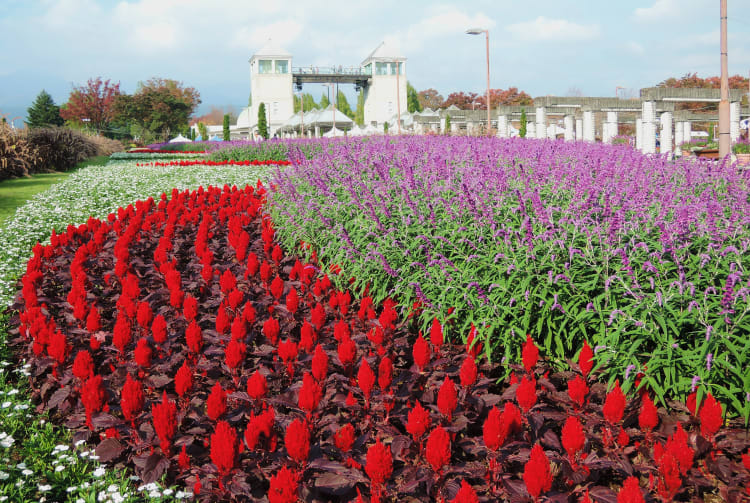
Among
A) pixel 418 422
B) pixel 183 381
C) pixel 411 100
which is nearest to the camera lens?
pixel 418 422

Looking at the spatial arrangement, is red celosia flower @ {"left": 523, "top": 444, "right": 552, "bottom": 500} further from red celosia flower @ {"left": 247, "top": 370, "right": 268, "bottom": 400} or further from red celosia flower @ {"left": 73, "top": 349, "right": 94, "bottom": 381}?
red celosia flower @ {"left": 73, "top": 349, "right": 94, "bottom": 381}

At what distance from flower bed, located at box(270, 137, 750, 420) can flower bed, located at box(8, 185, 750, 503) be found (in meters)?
0.25

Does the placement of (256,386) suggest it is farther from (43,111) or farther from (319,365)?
(43,111)

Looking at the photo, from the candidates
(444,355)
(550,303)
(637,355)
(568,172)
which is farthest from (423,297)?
(568,172)

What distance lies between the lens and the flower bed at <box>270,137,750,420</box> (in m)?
2.88

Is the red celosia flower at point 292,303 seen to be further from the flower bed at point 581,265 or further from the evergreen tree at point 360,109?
the evergreen tree at point 360,109

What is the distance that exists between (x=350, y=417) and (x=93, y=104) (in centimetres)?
6505

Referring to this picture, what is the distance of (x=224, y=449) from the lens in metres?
2.14

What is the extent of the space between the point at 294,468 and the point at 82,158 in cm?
2710

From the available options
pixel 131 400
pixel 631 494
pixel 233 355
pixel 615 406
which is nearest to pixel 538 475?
pixel 631 494

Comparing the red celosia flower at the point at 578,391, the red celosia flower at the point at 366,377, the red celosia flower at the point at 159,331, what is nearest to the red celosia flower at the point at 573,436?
the red celosia flower at the point at 578,391

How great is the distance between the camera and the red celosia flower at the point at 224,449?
7.04 ft

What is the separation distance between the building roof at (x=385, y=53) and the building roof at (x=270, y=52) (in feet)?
35.4

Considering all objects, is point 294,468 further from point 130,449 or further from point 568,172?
point 568,172
